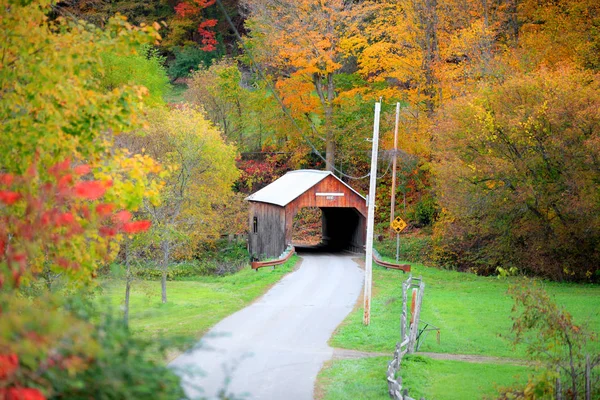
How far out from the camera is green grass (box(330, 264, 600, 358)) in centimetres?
1627

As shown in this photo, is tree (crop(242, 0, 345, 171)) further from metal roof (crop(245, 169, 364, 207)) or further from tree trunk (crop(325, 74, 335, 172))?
metal roof (crop(245, 169, 364, 207))

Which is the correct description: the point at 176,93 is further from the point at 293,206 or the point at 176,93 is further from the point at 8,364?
the point at 8,364

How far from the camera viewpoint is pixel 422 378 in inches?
527

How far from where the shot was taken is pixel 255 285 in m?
24.9

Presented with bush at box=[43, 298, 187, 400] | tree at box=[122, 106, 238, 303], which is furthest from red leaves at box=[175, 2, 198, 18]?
bush at box=[43, 298, 187, 400]

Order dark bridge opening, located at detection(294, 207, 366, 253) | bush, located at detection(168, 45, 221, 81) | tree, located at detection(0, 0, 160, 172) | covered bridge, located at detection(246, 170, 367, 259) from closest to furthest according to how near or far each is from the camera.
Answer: tree, located at detection(0, 0, 160, 172), covered bridge, located at detection(246, 170, 367, 259), dark bridge opening, located at detection(294, 207, 366, 253), bush, located at detection(168, 45, 221, 81)

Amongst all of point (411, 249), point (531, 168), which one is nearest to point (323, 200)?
point (411, 249)

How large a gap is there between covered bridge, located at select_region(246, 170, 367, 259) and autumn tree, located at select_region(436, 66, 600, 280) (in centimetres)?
489

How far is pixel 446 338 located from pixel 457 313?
3436 millimetres

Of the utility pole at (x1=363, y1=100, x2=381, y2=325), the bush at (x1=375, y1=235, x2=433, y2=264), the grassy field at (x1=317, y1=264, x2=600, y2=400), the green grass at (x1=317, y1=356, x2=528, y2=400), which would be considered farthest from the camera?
the bush at (x1=375, y1=235, x2=433, y2=264)

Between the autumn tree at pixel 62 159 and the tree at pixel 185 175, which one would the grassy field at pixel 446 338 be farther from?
the tree at pixel 185 175

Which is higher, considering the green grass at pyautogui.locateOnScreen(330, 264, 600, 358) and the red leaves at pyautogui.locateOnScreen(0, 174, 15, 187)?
the red leaves at pyautogui.locateOnScreen(0, 174, 15, 187)

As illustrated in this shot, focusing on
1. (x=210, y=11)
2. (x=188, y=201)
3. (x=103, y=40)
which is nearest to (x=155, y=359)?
(x=103, y=40)

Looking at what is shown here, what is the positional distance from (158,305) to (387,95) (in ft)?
73.5
